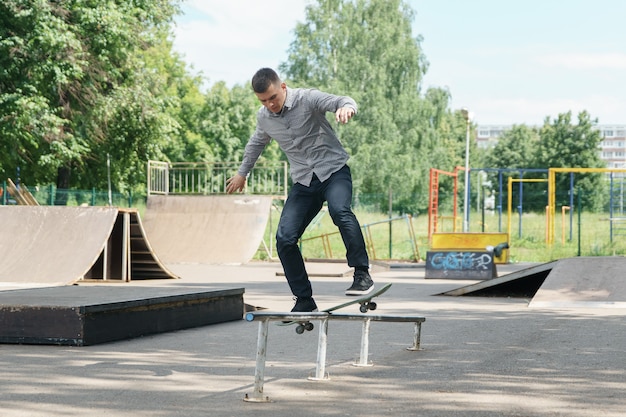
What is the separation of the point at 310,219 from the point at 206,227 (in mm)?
22055

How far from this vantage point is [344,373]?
568 centimetres

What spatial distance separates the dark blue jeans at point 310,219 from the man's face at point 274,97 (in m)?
0.55

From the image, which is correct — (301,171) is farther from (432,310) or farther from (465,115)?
(465,115)

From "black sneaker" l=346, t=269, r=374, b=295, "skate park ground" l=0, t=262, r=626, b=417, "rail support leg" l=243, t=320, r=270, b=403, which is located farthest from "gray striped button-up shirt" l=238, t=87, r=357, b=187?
"rail support leg" l=243, t=320, r=270, b=403

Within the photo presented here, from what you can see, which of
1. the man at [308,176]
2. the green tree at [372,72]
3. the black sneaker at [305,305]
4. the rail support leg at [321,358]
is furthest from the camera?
the green tree at [372,72]

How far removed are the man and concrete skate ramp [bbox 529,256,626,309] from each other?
5.89 meters

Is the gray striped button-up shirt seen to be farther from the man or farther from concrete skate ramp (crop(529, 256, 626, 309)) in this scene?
concrete skate ramp (crop(529, 256, 626, 309))

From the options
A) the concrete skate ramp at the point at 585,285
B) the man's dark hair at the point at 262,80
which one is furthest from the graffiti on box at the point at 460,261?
the man's dark hair at the point at 262,80

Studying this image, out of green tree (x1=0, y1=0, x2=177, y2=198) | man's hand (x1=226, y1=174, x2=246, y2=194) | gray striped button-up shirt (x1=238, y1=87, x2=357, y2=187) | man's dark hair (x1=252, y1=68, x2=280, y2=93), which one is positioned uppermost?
green tree (x1=0, y1=0, x2=177, y2=198)

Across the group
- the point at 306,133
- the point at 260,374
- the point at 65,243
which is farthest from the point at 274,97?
the point at 65,243

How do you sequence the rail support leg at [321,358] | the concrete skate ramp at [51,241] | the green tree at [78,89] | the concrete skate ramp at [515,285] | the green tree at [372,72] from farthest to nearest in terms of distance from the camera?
the green tree at [372,72]
the green tree at [78,89]
the concrete skate ramp at [51,241]
the concrete skate ramp at [515,285]
the rail support leg at [321,358]

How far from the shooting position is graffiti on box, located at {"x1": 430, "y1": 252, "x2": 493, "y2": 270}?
1928 cm

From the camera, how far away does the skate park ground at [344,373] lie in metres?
4.41

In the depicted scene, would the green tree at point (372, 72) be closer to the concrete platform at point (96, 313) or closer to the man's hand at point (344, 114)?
the concrete platform at point (96, 313)
